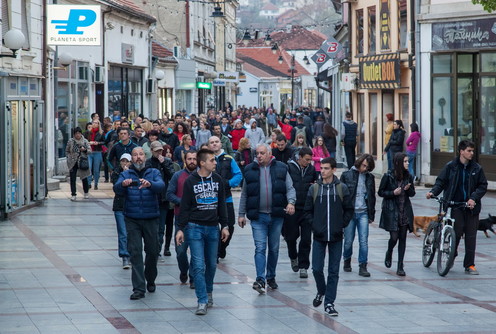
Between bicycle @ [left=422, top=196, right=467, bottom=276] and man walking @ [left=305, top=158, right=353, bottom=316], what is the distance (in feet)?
8.43

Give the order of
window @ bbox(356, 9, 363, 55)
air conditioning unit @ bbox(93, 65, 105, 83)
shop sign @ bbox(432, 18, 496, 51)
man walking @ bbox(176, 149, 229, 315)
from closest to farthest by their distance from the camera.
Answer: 1. man walking @ bbox(176, 149, 229, 315)
2. shop sign @ bbox(432, 18, 496, 51)
3. air conditioning unit @ bbox(93, 65, 105, 83)
4. window @ bbox(356, 9, 363, 55)

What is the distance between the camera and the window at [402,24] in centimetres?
3012

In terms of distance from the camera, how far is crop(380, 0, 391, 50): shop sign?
104 feet

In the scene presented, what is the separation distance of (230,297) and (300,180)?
7.70ft

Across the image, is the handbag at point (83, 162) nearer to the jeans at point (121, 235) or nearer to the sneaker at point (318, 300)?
the jeans at point (121, 235)

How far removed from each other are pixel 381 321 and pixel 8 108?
10667 millimetres

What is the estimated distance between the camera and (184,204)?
426 inches

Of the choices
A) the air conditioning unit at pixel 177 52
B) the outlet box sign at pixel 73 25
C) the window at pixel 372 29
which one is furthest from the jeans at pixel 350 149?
the air conditioning unit at pixel 177 52

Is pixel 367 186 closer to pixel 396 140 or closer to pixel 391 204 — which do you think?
pixel 391 204

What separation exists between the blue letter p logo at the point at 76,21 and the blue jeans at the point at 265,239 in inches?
520

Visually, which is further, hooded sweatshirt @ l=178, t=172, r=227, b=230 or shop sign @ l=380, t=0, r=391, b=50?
shop sign @ l=380, t=0, r=391, b=50

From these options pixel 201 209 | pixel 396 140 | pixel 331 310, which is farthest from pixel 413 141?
pixel 331 310

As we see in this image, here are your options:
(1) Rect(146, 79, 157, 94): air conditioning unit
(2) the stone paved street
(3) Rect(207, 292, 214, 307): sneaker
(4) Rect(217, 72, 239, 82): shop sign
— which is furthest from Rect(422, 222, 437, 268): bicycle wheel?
(4) Rect(217, 72, 239, 82): shop sign

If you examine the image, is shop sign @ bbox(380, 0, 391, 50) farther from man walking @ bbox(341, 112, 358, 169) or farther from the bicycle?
the bicycle
